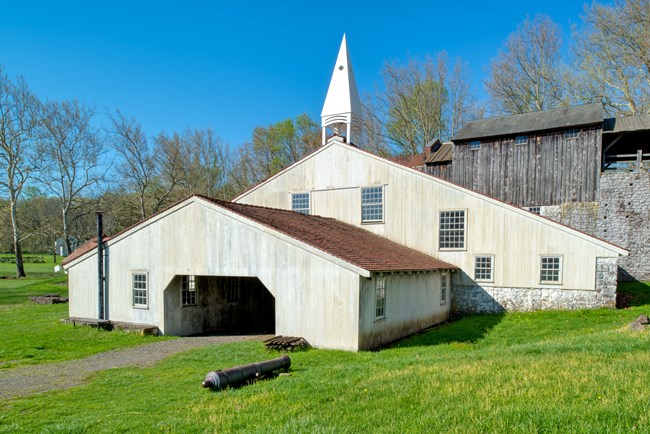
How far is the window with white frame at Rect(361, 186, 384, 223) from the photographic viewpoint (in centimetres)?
2183

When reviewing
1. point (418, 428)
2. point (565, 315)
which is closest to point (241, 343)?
point (418, 428)

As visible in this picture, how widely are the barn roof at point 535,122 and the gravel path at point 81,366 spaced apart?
19859 mm

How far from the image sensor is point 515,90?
3912 cm

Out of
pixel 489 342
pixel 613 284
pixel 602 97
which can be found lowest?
pixel 489 342

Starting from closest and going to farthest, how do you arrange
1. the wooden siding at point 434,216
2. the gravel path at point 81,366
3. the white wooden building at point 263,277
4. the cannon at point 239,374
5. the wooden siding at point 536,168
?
the cannon at point 239,374 < the gravel path at point 81,366 < the white wooden building at point 263,277 < the wooden siding at point 434,216 < the wooden siding at point 536,168

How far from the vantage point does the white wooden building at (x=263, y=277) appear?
13.3 metres

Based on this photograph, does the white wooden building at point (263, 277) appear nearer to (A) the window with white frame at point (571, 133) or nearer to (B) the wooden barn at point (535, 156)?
(B) the wooden barn at point (535, 156)

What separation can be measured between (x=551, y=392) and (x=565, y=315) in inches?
507

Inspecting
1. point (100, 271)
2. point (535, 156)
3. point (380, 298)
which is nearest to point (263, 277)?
point (380, 298)

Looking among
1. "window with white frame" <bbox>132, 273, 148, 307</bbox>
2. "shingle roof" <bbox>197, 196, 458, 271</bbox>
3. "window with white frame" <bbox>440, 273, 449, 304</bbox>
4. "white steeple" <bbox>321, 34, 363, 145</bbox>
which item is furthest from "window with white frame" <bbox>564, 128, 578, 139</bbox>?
"window with white frame" <bbox>132, 273, 148, 307</bbox>

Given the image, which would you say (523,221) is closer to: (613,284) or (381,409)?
(613,284)

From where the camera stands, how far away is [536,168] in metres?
25.8

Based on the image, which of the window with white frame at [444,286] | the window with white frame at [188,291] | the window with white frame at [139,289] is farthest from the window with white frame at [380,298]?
the window with white frame at [139,289]

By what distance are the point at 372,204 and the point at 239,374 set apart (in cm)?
1434
